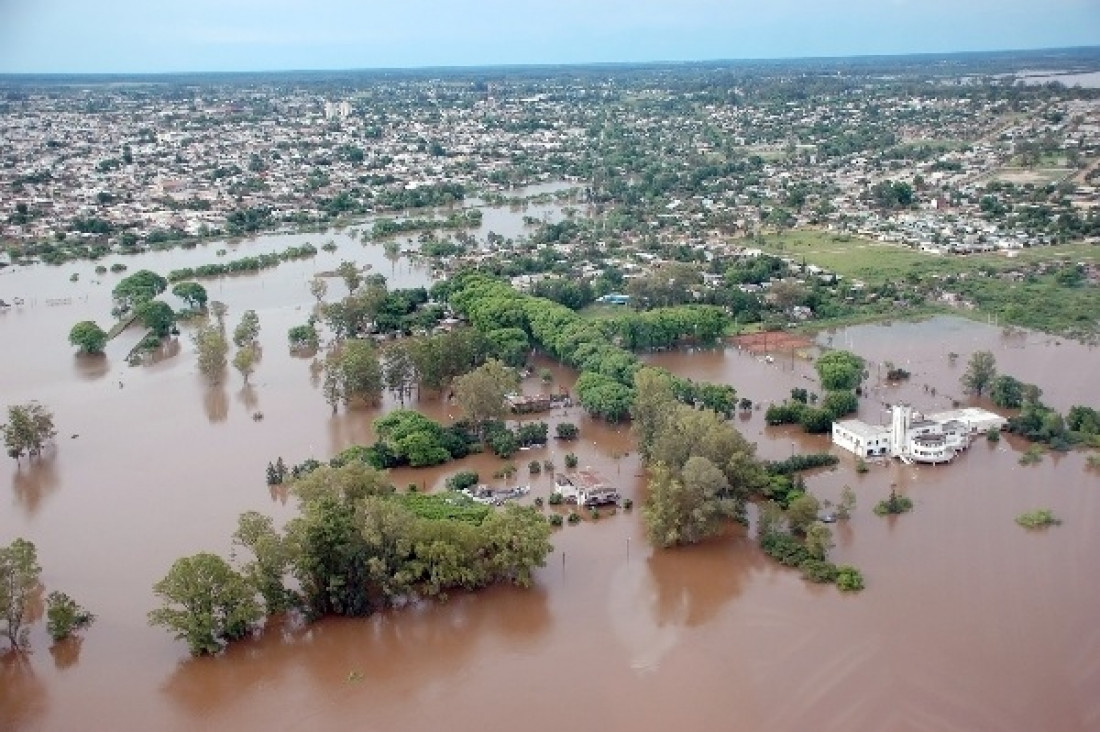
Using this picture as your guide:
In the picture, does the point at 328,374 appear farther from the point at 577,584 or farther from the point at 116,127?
the point at 116,127

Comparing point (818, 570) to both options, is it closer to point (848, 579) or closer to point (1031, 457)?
point (848, 579)

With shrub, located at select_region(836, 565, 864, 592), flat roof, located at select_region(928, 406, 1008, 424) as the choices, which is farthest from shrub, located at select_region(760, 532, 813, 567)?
flat roof, located at select_region(928, 406, 1008, 424)

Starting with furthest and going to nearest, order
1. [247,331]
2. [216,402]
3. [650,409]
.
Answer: [247,331]
[216,402]
[650,409]

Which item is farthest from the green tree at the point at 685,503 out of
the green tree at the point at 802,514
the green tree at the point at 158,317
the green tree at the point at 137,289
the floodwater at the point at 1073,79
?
the floodwater at the point at 1073,79

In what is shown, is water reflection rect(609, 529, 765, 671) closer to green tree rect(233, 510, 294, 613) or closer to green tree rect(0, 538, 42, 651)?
green tree rect(233, 510, 294, 613)

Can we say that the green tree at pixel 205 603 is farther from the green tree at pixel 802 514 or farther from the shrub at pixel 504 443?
the green tree at pixel 802 514

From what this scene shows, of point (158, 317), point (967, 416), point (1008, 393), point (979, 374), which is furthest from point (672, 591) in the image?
point (158, 317)
